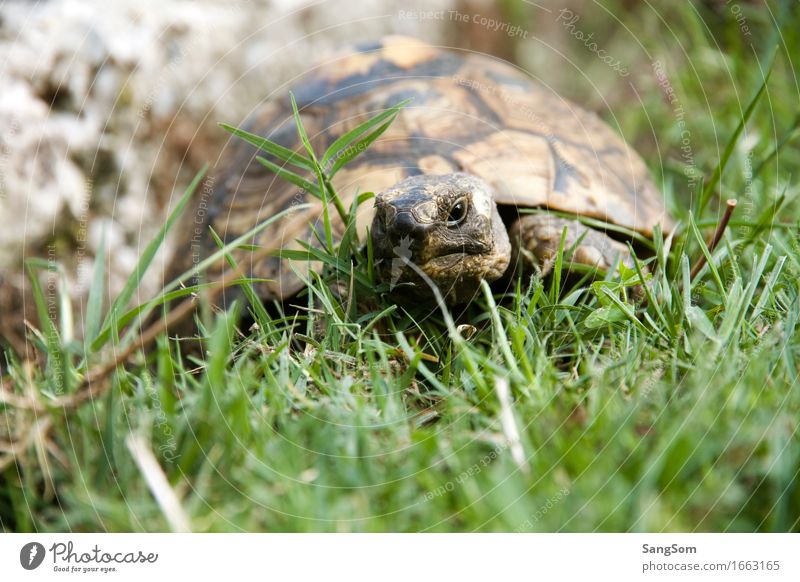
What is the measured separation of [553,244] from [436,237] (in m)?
0.39

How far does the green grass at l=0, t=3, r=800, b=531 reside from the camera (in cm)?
98

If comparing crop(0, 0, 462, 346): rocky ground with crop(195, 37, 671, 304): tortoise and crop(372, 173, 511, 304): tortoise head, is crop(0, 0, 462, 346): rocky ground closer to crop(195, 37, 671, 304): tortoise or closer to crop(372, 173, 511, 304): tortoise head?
crop(195, 37, 671, 304): tortoise

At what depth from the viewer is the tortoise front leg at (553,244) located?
1715mm

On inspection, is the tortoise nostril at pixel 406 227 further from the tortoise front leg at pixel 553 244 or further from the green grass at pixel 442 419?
the tortoise front leg at pixel 553 244

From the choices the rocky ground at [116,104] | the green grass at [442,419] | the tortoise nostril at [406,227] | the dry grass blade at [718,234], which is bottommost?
the green grass at [442,419]

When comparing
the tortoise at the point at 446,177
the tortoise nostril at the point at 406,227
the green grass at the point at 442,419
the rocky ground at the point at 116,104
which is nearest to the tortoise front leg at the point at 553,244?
the tortoise at the point at 446,177

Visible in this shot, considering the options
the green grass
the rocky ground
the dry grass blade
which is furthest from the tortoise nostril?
the rocky ground

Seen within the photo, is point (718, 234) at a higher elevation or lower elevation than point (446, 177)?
lower

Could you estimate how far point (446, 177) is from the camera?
1.59m

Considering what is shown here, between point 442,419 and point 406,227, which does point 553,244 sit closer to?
point 406,227

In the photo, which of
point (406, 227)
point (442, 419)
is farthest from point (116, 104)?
point (442, 419)
